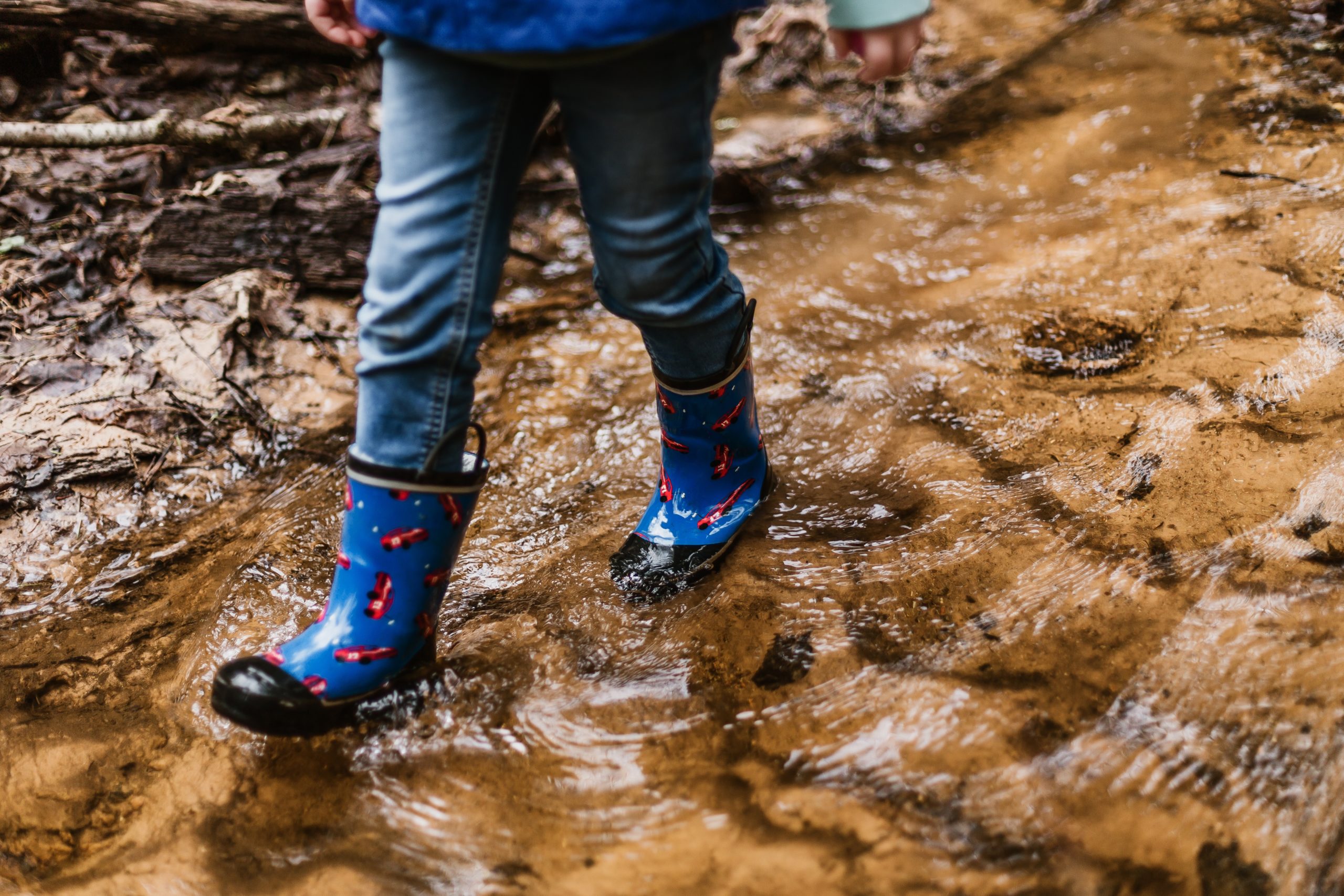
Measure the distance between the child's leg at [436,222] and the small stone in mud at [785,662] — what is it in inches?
24.8

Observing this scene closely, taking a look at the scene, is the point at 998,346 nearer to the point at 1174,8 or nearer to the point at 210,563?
the point at 210,563

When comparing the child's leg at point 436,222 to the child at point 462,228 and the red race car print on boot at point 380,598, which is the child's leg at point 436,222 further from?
the red race car print on boot at point 380,598

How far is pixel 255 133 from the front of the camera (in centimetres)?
290

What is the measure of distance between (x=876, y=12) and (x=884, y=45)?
0.13 ft

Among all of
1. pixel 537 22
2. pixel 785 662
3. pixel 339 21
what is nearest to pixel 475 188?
pixel 537 22

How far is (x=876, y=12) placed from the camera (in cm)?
99

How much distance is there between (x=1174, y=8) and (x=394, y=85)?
3.57 meters

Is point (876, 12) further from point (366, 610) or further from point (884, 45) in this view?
point (366, 610)

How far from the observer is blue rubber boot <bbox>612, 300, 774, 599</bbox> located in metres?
1.48

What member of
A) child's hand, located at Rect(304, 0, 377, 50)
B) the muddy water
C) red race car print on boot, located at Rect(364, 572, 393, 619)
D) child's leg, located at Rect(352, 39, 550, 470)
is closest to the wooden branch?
the muddy water

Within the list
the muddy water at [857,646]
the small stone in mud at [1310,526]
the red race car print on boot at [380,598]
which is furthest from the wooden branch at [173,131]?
the small stone in mud at [1310,526]

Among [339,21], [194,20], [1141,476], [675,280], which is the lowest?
[1141,476]

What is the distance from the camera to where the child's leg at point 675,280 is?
1034 millimetres

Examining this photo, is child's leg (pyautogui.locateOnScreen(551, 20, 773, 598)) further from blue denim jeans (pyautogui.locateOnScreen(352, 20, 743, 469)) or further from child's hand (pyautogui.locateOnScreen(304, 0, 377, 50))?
child's hand (pyautogui.locateOnScreen(304, 0, 377, 50))
